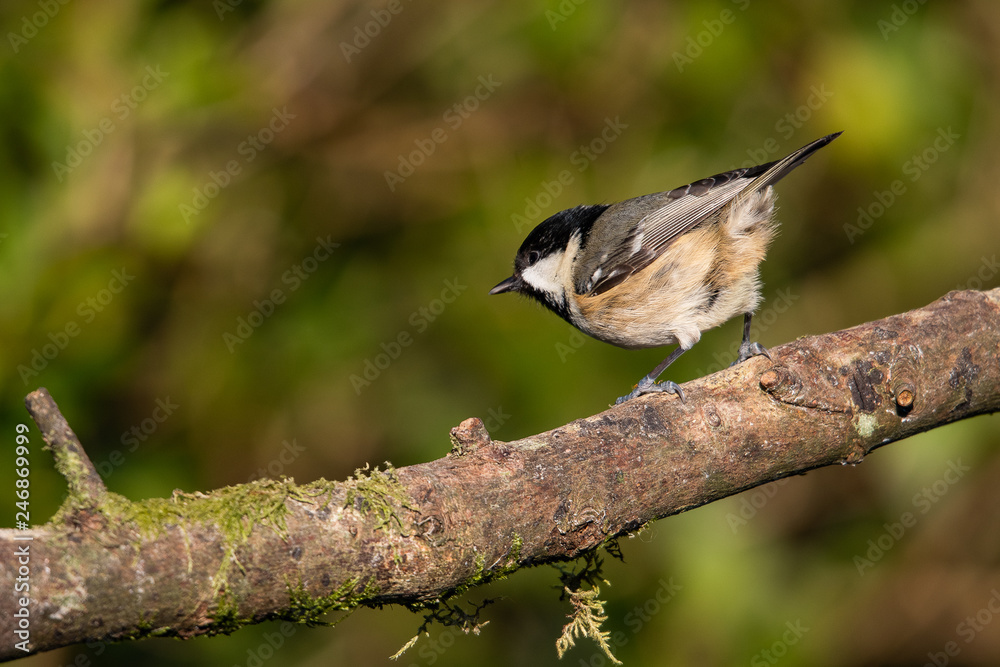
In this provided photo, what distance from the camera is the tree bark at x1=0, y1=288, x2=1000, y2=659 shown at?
1.78m

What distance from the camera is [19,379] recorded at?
11.3 feet

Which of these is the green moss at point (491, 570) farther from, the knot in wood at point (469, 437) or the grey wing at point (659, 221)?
the grey wing at point (659, 221)

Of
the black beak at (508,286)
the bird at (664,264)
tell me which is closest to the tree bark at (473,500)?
the bird at (664,264)

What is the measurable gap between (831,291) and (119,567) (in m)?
4.03

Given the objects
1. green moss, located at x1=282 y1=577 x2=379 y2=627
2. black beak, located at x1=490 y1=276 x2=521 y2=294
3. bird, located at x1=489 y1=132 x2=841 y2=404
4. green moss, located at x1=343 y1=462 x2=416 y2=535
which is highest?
green moss, located at x1=343 y1=462 x2=416 y2=535

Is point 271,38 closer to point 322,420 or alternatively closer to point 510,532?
point 322,420

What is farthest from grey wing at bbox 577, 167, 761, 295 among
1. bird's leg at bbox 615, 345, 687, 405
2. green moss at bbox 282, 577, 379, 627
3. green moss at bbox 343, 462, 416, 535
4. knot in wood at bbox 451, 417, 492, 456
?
green moss at bbox 282, 577, 379, 627

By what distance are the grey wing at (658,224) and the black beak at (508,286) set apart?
0.33 metres

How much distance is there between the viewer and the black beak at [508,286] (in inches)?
159

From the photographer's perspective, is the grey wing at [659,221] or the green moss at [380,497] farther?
the grey wing at [659,221]

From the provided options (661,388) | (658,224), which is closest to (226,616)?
(661,388)

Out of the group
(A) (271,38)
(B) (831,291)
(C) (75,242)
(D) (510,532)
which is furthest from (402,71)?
(D) (510,532)

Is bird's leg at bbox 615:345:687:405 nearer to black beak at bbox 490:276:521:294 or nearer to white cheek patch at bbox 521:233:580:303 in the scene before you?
white cheek patch at bbox 521:233:580:303

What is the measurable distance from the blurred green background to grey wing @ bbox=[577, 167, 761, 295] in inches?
12.3
